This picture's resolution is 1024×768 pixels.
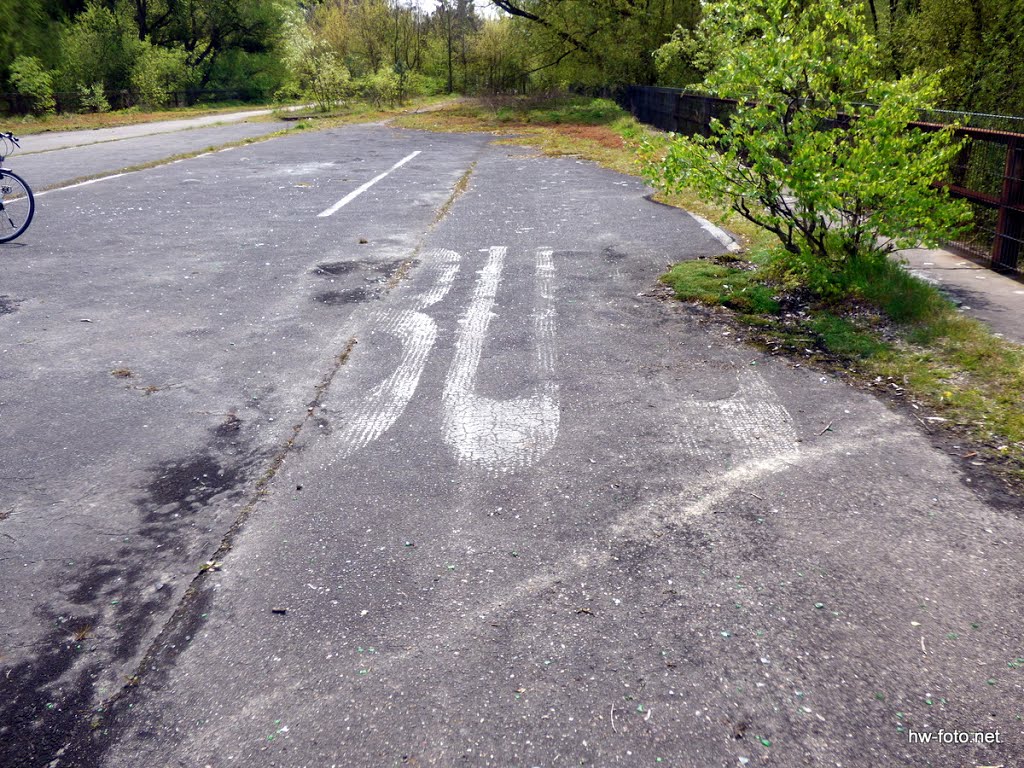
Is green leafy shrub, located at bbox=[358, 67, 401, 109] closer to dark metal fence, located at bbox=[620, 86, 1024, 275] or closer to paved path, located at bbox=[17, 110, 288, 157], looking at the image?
paved path, located at bbox=[17, 110, 288, 157]

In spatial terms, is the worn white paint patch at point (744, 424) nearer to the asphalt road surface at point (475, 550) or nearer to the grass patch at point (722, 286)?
the asphalt road surface at point (475, 550)

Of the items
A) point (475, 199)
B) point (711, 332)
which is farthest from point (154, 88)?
point (711, 332)

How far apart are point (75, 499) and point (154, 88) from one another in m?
52.4

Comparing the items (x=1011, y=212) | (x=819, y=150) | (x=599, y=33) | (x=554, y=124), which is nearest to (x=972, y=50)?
(x=1011, y=212)

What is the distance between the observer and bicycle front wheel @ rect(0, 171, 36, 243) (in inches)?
370

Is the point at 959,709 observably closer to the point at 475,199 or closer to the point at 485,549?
the point at 485,549

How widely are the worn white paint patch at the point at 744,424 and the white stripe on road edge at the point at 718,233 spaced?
4.20 meters

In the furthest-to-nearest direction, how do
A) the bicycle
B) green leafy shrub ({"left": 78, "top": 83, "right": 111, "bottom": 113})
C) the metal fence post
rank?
green leafy shrub ({"left": 78, "top": 83, "right": 111, "bottom": 113})
the bicycle
the metal fence post

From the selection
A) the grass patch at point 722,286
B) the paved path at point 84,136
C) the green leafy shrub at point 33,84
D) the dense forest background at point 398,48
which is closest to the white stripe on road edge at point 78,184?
the paved path at point 84,136

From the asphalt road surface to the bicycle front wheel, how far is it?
10.8 feet

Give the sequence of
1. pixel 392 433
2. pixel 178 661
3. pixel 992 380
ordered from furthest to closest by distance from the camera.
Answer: pixel 992 380 → pixel 392 433 → pixel 178 661

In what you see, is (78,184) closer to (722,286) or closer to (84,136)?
(722,286)

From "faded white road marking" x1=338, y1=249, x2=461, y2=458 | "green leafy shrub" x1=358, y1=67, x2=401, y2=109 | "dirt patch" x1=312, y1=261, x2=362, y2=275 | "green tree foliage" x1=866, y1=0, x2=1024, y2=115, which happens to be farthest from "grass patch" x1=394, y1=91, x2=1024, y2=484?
"green leafy shrub" x1=358, y1=67, x2=401, y2=109

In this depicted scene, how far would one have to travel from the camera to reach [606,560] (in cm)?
333
